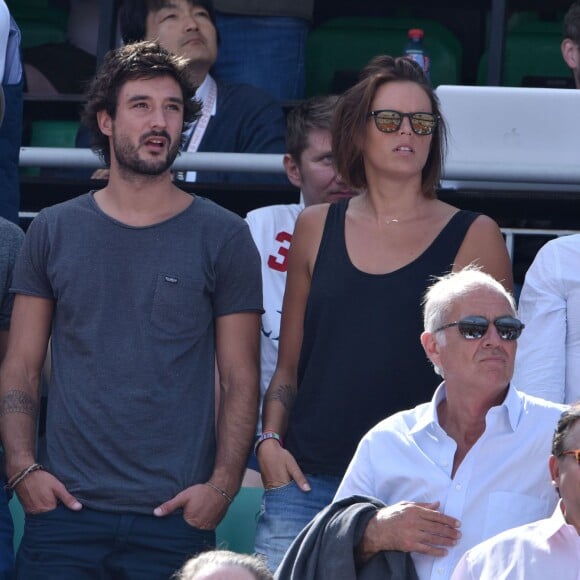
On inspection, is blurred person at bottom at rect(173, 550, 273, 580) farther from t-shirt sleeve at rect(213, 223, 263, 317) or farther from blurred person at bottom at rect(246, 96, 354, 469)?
blurred person at bottom at rect(246, 96, 354, 469)

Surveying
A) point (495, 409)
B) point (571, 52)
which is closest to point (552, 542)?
point (495, 409)

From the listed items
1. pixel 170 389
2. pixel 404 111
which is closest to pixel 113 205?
pixel 170 389

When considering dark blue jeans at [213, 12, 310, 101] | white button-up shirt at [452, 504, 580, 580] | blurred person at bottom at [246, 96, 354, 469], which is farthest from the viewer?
dark blue jeans at [213, 12, 310, 101]

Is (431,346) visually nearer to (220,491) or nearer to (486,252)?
(486,252)

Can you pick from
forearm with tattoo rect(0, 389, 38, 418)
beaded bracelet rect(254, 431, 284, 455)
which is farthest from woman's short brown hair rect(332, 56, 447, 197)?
forearm with tattoo rect(0, 389, 38, 418)

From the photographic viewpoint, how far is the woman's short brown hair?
14.7ft

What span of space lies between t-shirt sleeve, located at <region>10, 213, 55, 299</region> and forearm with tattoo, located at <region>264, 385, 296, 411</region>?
0.67 metres

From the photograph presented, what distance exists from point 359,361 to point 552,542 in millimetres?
962

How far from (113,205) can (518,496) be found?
1511mm

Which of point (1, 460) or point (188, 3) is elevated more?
point (188, 3)

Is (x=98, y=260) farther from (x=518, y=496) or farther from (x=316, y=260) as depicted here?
(x=518, y=496)

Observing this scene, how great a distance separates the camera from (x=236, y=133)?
589 centimetres

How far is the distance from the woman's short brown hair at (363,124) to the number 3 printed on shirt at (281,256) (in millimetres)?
636

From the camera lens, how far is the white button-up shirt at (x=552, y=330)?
414 centimetres
